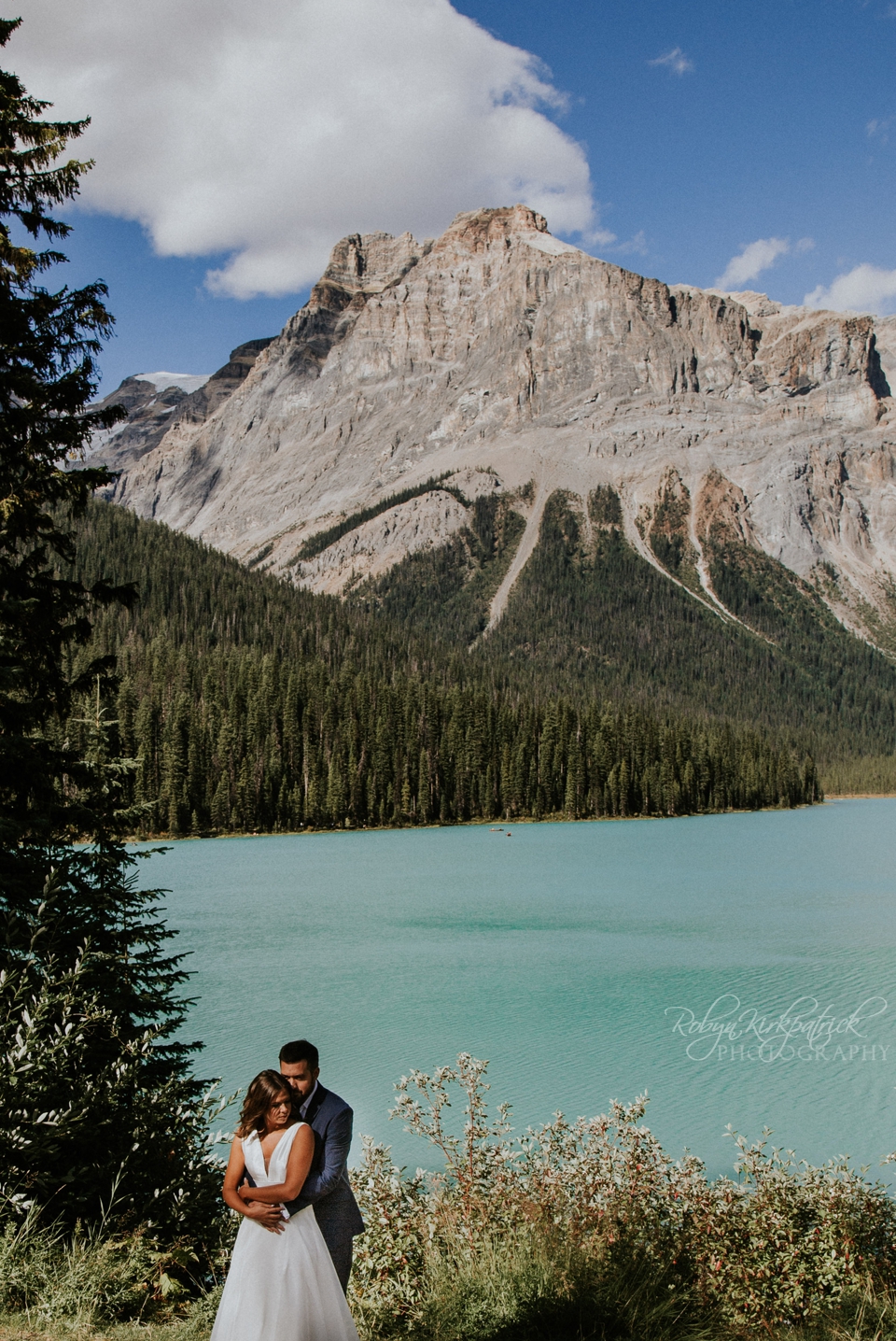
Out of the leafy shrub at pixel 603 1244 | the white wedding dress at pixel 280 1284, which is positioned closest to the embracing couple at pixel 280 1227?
the white wedding dress at pixel 280 1284

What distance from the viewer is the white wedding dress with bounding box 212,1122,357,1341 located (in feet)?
15.5

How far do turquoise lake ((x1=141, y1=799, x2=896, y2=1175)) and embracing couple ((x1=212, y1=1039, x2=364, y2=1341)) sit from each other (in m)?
11.1

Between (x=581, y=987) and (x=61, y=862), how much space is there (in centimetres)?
1974

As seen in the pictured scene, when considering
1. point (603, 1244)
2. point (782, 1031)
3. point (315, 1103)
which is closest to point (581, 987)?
point (782, 1031)

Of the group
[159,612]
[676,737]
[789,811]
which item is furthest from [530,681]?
[159,612]

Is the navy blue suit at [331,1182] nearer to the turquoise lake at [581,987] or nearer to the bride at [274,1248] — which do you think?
the bride at [274,1248]

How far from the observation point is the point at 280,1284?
4.78 m

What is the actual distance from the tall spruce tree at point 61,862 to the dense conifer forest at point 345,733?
215 ft

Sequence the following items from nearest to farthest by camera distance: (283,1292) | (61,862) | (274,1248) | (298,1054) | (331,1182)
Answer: (283,1292) < (274,1248) < (331,1182) < (298,1054) < (61,862)

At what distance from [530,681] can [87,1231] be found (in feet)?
442

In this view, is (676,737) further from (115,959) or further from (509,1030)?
(115,959)

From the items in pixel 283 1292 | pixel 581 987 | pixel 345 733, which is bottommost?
pixel 581 987

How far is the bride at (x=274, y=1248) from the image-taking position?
4746mm

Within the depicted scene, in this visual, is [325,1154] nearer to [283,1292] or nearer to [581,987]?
[283,1292]
